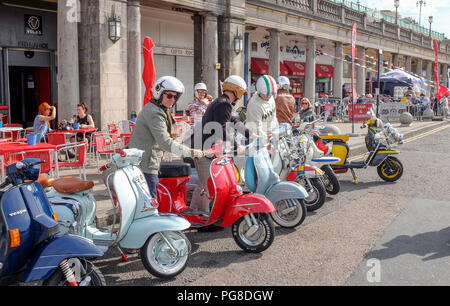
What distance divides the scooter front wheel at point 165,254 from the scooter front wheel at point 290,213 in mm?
1880

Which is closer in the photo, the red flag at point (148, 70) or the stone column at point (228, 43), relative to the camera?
the red flag at point (148, 70)

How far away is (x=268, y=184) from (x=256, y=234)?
2.82ft

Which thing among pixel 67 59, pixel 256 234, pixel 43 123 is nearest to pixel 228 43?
pixel 67 59

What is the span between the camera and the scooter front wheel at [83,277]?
11.0 ft

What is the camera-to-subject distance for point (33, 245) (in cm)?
340

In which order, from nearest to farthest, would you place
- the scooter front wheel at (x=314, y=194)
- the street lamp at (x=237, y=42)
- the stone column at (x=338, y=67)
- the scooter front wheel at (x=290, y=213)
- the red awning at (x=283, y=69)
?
the scooter front wheel at (x=290, y=213), the scooter front wheel at (x=314, y=194), the street lamp at (x=237, y=42), the stone column at (x=338, y=67), the red awning at (x=283, y=69)

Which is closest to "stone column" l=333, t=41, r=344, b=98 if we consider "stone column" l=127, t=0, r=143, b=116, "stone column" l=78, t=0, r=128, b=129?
"stone column" l=127, t=0, r=143, b=116

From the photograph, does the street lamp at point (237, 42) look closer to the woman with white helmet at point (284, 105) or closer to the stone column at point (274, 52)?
the stone column at point (274, 52)

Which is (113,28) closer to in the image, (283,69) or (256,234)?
(256,234)

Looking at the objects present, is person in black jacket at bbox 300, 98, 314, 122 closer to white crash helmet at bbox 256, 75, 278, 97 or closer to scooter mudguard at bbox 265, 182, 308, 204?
white crash helmet at bbox 256, 75, 278, 97

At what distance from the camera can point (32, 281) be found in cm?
327

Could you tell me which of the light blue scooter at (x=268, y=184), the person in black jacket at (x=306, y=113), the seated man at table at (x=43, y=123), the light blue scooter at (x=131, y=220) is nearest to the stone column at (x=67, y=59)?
the seated man at table at (x=43, y=123)
